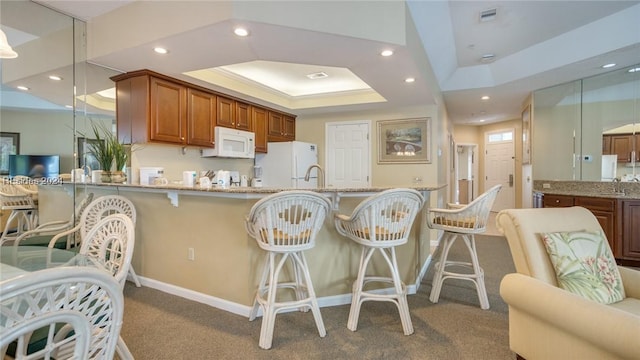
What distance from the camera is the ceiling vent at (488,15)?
3.01 m

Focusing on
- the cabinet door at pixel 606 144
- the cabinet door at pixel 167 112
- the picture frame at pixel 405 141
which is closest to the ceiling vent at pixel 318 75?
the picture frame at pixel 405 141

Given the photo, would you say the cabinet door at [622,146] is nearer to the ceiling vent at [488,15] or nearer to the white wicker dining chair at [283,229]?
the ceiling vent at [488,15]

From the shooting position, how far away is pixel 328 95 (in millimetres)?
4879

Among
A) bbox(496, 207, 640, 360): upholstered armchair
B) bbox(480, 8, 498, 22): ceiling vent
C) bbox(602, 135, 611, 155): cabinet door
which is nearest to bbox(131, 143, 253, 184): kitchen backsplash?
bbox(496, 207, 640, 360): upholstered armchair

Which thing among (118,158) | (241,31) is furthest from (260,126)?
(241,31)

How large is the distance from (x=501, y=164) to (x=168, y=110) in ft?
25.3

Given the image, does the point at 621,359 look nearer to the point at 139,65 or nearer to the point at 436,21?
the point at 436,21

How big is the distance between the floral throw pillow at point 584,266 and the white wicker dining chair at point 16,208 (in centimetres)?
427

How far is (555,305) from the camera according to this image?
1428 millimetres

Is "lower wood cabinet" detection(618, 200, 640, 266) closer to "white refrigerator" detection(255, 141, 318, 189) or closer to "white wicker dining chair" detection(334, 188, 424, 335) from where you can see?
"white wicker dining chair" detection(334, 188, 424, 335)

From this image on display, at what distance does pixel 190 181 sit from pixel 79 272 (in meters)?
2.67

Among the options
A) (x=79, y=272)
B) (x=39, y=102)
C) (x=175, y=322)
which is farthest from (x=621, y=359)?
(x=39, y=102)

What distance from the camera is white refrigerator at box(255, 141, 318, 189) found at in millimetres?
4965

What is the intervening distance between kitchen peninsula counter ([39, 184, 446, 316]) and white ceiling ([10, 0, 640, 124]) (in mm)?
1173
